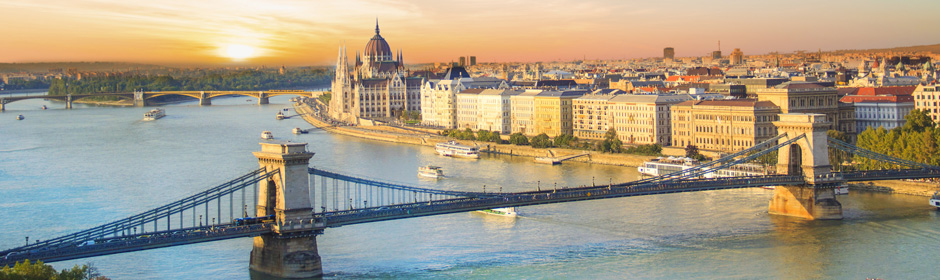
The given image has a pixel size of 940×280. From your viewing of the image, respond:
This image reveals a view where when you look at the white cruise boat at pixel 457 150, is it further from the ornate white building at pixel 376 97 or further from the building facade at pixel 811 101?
the ornate white building at pixel 376 97

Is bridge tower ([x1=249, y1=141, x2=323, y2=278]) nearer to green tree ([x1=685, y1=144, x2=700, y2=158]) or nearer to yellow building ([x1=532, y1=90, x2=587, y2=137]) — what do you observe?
green tree ([x1=685, y1=144, x2=700, y2=158])

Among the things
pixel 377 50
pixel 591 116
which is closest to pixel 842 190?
pixel 591 116

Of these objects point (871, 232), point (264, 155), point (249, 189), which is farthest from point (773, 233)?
Result: point (249, 189)

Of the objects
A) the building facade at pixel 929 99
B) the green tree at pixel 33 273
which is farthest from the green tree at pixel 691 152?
the green tree at pixel 33 273

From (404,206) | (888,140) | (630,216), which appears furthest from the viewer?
(888,140)

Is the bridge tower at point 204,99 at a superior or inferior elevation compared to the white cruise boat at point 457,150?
superior

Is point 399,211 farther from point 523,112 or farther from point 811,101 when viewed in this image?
point 523,112

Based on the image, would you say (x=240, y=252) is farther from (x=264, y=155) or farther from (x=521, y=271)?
(x=521, y=271)
